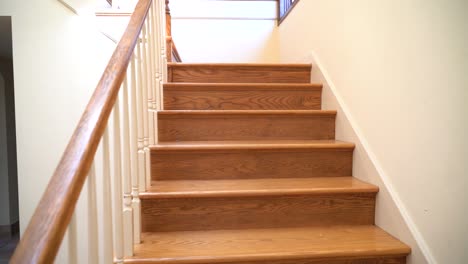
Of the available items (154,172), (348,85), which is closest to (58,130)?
(154,172)

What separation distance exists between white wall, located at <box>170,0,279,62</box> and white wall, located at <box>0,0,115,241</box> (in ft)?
5.71

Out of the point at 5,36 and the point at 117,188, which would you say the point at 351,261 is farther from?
the point at 5,36

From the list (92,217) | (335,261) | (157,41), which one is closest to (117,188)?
(92,217)

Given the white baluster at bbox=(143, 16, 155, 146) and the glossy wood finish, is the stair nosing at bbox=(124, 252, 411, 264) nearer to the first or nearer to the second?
the glossy wood finish

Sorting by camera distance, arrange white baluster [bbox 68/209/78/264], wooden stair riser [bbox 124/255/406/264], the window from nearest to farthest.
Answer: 1. white baluster [bbox 68/209/78/264]
2. wooden stair riser [bbox 124/255/406/264]
3. the window

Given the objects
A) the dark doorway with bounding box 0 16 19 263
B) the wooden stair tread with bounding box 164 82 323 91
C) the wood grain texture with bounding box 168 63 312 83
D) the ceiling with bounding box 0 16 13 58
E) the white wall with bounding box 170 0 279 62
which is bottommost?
the dark doorway with bounding box 0 16 19 263

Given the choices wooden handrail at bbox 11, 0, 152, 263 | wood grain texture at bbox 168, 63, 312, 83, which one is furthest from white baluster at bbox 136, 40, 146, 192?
wood grain texture at bbox 168, 63, 312, 83

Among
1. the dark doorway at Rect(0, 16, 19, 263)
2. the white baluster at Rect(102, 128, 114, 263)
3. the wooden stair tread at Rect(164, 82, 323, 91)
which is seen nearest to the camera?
the white baluster at Rect(102, 128, 114, 263)

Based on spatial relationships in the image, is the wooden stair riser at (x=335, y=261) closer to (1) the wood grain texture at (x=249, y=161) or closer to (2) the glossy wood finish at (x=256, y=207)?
(2) the glossy wood finish at (x=256, y=207)

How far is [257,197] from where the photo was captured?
1102 mm

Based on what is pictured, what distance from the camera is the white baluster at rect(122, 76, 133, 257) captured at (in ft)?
2.82

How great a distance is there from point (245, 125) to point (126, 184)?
0.80m

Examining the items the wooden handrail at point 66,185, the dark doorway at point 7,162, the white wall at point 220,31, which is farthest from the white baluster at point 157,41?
the dark doorway at point 7,162

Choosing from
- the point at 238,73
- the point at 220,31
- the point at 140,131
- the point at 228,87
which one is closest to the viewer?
the point at 140,131
